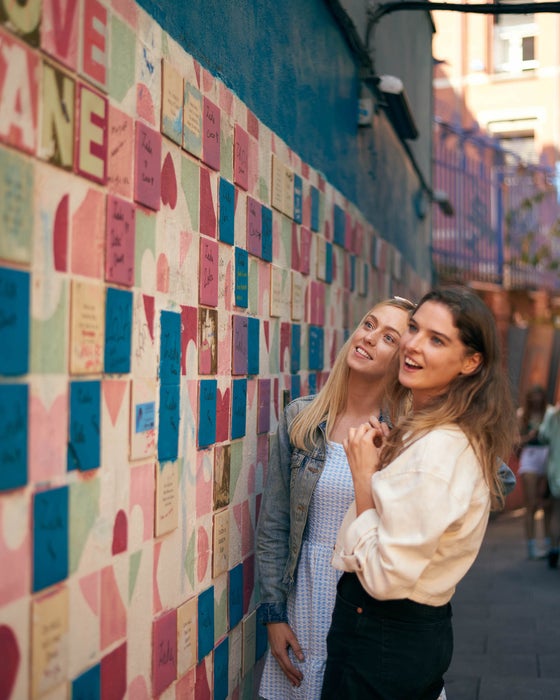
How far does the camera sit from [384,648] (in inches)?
84.2

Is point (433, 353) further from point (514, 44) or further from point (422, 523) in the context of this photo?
point (514, 44)

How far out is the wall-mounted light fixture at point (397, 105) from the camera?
5.49 meters

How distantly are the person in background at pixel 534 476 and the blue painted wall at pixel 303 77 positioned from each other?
2.88m

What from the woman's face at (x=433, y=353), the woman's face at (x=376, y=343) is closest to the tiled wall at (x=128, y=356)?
the woman's face at (x=376, y=343)

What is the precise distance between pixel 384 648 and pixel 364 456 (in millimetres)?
461

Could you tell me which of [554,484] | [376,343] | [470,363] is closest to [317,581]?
[376,343]

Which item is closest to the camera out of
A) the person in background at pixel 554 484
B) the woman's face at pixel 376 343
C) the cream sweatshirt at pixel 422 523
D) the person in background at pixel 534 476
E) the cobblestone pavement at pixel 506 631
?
the cream sweatshirt at pixel 422 523

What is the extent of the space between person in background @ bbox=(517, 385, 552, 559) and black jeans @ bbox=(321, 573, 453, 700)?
6354 mm

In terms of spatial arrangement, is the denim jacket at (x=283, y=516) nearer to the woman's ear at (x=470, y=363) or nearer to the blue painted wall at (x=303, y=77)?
the woman's ear at (x=470, y=363)

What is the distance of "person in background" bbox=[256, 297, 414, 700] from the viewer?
106 inches

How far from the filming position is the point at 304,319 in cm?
377

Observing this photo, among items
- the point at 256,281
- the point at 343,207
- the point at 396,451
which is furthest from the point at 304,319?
the point at 396,451

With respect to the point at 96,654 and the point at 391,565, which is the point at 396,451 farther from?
the point at 96,654

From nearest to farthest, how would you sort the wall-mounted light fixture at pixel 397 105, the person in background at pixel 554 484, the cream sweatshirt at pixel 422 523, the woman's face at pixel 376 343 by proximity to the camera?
the cream sweatshirt at pixel 422 523, the woman's face at pixel 376 343, the wall-mounted light fixture at pixel 397 105, the person in background at pixel 554 484
